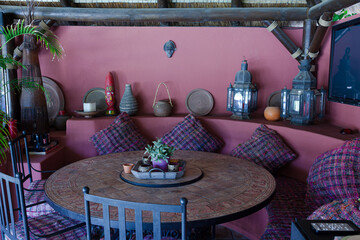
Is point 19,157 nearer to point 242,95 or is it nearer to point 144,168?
point 144,168

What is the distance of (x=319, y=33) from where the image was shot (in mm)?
3174

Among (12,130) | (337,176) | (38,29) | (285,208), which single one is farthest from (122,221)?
(38,29)

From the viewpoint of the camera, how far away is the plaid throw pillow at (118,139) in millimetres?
3367

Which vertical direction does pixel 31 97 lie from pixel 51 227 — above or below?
above

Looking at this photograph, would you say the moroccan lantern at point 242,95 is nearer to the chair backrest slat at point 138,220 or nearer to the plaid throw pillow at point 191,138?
the plaid throw pillow at point 191,138

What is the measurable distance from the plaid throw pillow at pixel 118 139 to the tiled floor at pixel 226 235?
121 cm


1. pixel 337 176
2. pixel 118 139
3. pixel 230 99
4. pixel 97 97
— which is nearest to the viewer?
pixel 337 176

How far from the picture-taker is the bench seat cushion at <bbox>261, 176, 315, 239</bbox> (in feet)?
6.79

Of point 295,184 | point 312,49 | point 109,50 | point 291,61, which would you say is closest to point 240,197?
point 295,184

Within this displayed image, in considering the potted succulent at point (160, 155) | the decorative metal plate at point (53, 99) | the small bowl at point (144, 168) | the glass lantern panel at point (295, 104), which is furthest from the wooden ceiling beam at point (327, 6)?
the decorative metal plate at point (53, 99)

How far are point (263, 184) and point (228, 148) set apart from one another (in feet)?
5.29

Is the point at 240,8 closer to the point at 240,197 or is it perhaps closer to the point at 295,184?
the point at 295,184

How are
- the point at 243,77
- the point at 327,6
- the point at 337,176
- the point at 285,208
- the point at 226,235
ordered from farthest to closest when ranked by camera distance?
the point at 243,77 → the point at 226,235 → the point at 327,6 → the point at 285,208 → the point at 337,176

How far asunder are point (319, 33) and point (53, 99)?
3251 mm
